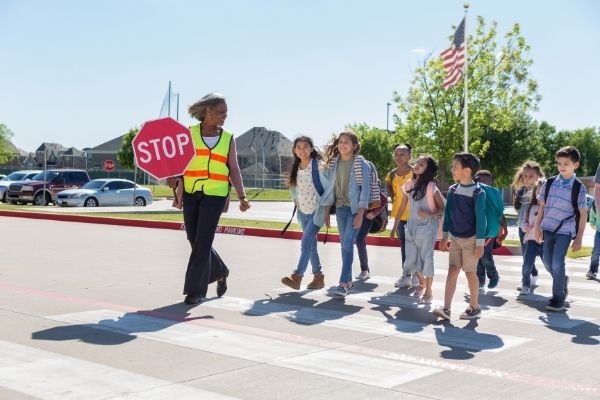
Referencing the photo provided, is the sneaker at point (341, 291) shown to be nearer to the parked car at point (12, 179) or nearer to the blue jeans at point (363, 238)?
the blue jeans at point (363, 238)

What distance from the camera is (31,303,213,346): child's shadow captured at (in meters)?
5.88

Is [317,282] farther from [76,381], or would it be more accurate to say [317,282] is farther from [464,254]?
[76,381]

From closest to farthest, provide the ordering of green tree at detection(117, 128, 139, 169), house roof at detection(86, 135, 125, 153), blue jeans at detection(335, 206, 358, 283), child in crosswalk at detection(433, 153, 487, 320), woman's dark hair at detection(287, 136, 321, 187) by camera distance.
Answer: child in crosswalk at detection(433, 153, 487, 320) → blue jeans at detection(335, 206, 358, 283) → woman's dark hair at detection(287, 136, 321, 187) → green tree at detection(117, 128, 139, 169) → house roof at detection(86, 135, 125, 153)

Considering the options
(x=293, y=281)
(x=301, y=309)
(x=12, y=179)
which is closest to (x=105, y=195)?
(x=12, y=179)

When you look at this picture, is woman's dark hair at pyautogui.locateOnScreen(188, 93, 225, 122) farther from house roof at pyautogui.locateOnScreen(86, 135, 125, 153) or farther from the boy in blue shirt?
house roof at pyautogui.locateOnScreen(86, 135, 125, 153)

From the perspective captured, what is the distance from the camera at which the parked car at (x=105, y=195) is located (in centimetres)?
3225

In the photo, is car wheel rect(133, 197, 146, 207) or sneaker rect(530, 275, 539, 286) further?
car wheel rect(133, 197, 146, 207)

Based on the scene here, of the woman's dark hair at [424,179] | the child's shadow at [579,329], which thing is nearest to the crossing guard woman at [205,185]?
the woman's dark hair at [424,179]

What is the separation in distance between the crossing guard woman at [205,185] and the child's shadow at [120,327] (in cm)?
50

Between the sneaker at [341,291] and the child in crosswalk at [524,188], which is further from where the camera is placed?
the child in crosswalk at [524,188]

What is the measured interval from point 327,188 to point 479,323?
2.58 meters

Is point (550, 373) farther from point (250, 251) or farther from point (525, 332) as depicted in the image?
point (250, 251)

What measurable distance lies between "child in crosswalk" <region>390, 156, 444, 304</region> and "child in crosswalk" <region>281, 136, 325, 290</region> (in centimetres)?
108

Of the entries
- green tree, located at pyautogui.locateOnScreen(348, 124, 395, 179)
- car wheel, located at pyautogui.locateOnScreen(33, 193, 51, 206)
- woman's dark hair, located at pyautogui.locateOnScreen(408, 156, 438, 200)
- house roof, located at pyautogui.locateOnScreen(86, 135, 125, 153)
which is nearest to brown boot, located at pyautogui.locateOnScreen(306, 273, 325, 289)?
woman's dark hair, located at pyautogui.locateOnScreen(408, 156, 438, 200)
